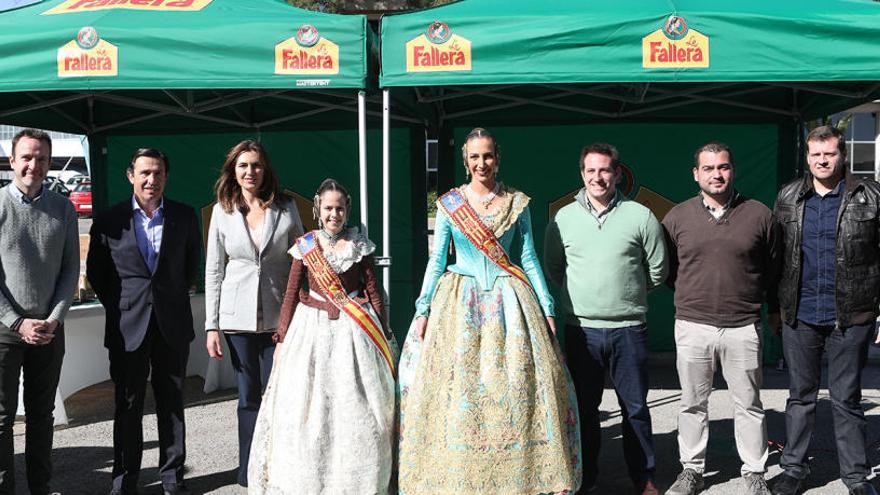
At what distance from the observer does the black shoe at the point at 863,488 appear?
362cm

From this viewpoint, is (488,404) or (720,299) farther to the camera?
(720,299)

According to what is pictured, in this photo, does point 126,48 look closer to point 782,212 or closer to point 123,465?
point 123,465

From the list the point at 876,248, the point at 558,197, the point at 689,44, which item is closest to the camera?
the point at 876,248

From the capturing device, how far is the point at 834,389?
3.74m

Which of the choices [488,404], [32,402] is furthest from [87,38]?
[488,404]

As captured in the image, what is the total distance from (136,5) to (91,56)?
0.47 m

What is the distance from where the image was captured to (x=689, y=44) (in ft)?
13.4

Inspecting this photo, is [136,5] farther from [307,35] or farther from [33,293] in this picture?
[33,293]

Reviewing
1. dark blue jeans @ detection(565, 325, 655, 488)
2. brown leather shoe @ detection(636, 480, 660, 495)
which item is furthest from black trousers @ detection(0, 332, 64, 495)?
brown leather shoe @ detection(636, 480, 660, 495)

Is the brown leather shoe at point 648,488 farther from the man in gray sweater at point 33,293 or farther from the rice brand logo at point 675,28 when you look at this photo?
the man in gray sweater at point 33,293

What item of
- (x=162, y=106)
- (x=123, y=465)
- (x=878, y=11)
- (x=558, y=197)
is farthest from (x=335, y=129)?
(x=878, y=11)

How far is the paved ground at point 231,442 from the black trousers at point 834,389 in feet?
0.81

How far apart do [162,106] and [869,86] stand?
205 inches

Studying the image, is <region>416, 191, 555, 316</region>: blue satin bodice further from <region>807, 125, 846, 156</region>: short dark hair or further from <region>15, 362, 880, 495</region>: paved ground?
<region>807, 125, 846, 156</region>: short dark hair
